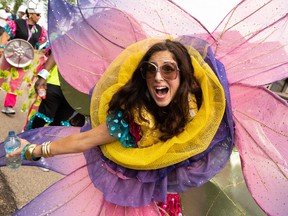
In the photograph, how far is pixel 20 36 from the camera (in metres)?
4.85

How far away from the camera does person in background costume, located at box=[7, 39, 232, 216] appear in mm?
1741

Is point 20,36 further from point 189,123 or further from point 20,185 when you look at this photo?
point 189,123

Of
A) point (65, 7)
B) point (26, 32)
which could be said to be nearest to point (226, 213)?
point (65, 7)

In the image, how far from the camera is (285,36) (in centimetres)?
185

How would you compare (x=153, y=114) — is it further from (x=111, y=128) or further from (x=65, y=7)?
(x=65, y=7)

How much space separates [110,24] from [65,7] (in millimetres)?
264

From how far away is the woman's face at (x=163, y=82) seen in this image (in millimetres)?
1727

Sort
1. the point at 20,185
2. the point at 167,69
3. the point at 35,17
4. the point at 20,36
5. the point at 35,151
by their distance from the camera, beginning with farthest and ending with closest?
1. the point at 35,17
2. the point at 20,36
3. the point at 20,185
4. the point at 35,151
5. the point at 167,69

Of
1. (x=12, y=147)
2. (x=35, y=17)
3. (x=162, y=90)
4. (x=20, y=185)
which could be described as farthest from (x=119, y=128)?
(x=35, y=17)

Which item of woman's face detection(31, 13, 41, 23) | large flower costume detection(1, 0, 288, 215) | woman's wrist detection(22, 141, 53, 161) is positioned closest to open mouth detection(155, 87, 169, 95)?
large flower costume detection(1, 0, 288, 215)

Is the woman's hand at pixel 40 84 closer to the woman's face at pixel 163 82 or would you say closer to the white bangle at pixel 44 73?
the white bangle at pixel 44 73

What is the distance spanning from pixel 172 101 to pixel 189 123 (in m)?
0.12

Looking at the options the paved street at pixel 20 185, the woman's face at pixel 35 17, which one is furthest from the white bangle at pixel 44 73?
the woman's face at pixel 35 17

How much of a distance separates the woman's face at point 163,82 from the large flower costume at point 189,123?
0.39 feet
